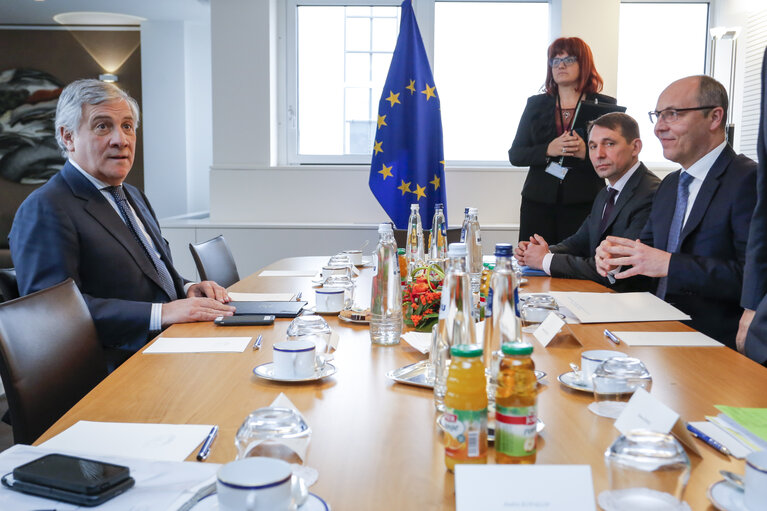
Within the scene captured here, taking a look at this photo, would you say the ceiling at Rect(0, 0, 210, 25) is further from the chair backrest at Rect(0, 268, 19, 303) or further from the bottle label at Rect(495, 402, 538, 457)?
the bottle label at Rect(495, 402, 538, 457)

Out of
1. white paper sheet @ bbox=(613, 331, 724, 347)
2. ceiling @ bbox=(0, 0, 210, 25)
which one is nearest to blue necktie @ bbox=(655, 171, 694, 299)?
white paper sheet @ bbox=(613, 331, 724, 347)

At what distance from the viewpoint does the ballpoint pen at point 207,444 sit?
101 cm

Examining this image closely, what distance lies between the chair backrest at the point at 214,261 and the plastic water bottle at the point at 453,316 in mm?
1791

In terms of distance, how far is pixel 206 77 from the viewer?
6.41 metres

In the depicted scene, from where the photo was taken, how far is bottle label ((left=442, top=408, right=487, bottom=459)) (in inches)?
35.4

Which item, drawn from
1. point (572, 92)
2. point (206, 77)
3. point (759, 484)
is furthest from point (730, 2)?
point (759, 484)

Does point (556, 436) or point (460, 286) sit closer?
point (556, 436)

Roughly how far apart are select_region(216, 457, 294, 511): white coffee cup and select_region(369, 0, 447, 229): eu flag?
3749mm

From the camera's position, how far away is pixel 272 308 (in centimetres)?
209

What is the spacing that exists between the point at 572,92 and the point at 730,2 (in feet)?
6.49

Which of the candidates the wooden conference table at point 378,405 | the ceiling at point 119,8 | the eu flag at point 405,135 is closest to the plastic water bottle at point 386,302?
the wooden conference table at point 378,405

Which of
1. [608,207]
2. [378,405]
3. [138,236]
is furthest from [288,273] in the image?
[378,405]

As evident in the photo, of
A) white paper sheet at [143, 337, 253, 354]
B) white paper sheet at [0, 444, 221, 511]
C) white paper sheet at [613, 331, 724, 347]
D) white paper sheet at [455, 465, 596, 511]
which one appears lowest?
white paper sheet at [143, 337, 253, 354]

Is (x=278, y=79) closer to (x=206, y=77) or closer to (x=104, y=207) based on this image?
(x=206, y=77)
